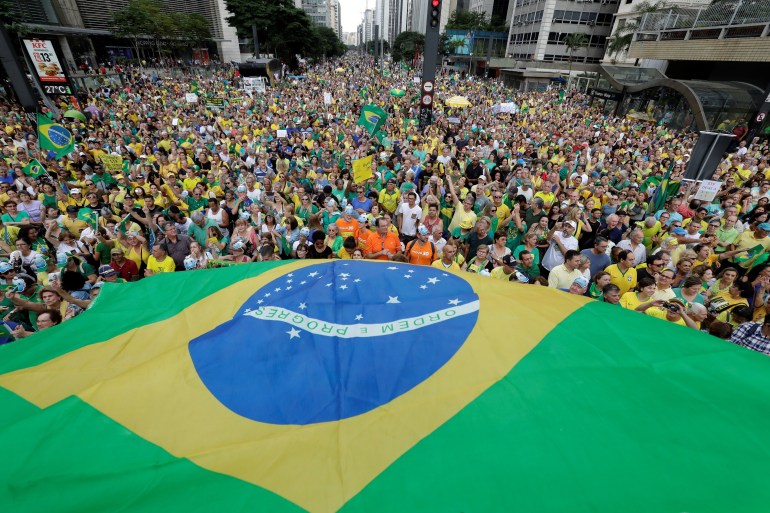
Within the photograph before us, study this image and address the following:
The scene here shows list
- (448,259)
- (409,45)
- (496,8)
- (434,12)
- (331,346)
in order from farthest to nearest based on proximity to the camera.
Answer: (409,45) < (496,8) < (434,12) < (448,259) < (331,346)

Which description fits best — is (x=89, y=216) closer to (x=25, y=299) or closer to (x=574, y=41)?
(x=25, y=299)

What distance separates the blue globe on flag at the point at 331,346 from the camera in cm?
297

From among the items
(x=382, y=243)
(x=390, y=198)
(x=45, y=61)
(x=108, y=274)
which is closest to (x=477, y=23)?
(x=45, y=61)

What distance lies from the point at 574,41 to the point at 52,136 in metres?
76.5

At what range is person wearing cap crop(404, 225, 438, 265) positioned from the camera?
6691mm

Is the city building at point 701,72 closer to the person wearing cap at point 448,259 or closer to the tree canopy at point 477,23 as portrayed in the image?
the person wearing cap at point 448,259

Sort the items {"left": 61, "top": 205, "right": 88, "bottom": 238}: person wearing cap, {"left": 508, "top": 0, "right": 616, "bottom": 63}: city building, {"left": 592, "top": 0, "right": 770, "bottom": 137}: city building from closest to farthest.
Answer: {"left": 61, "top": 205, "right": 88, "bottom": 238}: person wearing cap → {"left": 592, "top": 0, "right": 770, "bottom": 137}: city building → {"left": 508, "top": 0, "right": 616, "bottom": 63}: city building

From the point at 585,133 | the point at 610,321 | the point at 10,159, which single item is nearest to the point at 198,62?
the point at 10,159

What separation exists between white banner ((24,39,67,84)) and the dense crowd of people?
101 inches

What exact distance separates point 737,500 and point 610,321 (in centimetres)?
166

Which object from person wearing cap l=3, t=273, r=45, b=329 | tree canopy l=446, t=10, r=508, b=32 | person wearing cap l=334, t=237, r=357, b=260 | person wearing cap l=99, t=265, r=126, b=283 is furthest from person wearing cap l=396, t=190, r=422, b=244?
tree canopy l=446, t=10, r=508, b=32

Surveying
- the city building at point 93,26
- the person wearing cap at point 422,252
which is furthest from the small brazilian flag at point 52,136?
the city building at point 93,26

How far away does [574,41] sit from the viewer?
65.6 m

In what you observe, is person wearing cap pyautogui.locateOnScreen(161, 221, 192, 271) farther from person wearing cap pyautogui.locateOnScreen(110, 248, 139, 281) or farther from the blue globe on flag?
the blue globe on flag
